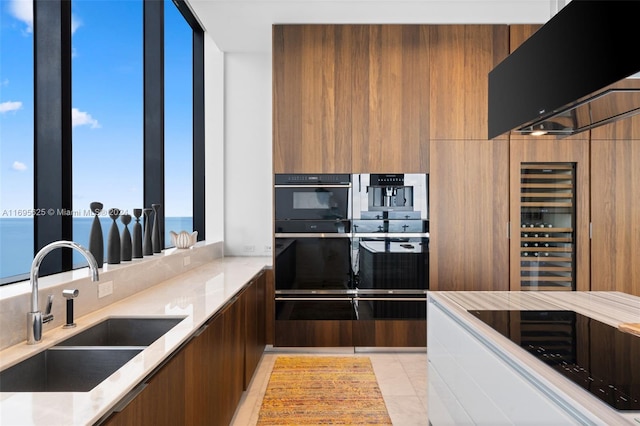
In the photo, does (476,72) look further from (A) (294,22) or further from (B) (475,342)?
(B) (475,342)

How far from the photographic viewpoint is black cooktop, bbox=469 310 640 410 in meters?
1.05

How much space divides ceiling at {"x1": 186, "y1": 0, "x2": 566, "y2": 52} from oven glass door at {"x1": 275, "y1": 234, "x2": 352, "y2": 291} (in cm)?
181

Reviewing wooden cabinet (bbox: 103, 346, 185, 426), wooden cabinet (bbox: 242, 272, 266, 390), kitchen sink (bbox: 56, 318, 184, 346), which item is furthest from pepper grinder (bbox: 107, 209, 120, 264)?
wooden cabinet (bbox: 103, 346, 185, 426)

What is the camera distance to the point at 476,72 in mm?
3740

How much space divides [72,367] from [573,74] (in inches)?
72.0

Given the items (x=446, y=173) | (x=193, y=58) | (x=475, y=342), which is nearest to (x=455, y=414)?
(x=475, y=342)

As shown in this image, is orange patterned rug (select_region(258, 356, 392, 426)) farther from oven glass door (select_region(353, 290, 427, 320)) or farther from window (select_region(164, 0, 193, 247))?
window (select_region(164, 0, 193, 247))

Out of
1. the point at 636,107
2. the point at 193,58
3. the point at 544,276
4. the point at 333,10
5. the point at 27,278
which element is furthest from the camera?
the point at 193,58

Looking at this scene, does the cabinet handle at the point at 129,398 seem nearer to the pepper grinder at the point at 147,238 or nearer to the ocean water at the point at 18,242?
the ocean water at the point at 18,242

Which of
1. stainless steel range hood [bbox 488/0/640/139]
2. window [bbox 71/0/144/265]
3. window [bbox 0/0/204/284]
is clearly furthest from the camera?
window [bbox 71/0/144/265]

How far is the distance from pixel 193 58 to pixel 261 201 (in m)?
1.60

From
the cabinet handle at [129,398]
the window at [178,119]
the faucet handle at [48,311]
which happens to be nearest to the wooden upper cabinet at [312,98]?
the window at [178,119]

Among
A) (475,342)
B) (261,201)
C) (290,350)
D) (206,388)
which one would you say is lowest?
(290,350)

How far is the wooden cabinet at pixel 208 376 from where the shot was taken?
4.17ft
